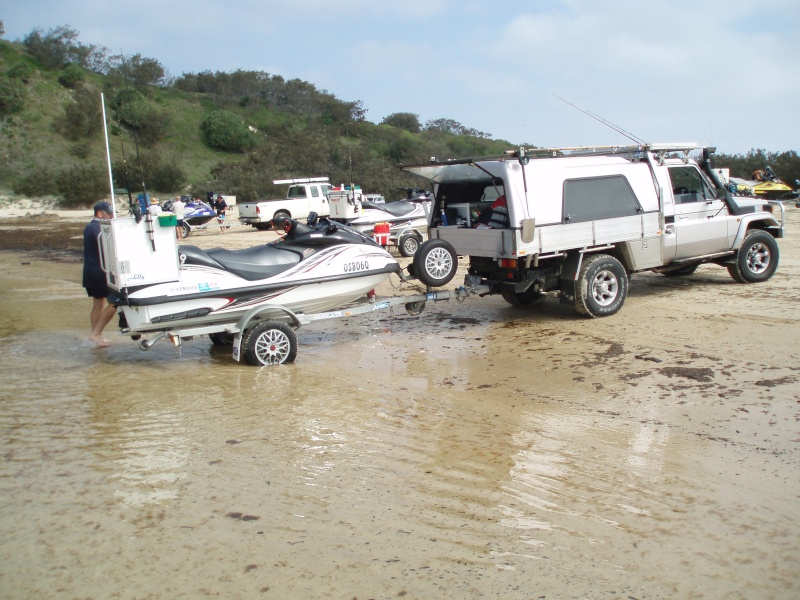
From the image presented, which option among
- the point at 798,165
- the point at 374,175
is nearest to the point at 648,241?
the point at 798,165

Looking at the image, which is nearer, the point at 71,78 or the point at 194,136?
the point at 71,78

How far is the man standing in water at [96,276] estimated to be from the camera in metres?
8.63

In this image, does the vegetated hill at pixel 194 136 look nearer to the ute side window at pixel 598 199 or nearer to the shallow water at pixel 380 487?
the ute side window at pixel 598 199

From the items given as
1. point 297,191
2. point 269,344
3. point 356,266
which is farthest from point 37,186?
point 269,344

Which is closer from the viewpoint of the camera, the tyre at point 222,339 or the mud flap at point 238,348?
the mud flap at point 238,348

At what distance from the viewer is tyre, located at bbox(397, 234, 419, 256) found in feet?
55.2

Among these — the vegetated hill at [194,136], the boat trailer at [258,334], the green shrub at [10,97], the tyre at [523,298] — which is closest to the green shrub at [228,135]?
the vegetated hill at [194,136]

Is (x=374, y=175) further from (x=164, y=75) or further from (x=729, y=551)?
(x=729, y=551)

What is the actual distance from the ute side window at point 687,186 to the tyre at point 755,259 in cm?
115

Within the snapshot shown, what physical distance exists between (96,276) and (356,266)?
129 inches

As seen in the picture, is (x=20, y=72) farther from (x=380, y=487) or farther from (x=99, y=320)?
(x=380, y=487)

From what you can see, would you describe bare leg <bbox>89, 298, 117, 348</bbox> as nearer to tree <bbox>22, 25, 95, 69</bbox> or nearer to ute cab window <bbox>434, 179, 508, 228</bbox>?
ute cab window <bbox>434, 179, 508, 228</bbox>

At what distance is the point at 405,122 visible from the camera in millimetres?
69688

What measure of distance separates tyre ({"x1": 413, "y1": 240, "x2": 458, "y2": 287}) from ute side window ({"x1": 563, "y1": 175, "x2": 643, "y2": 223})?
1693 mm
